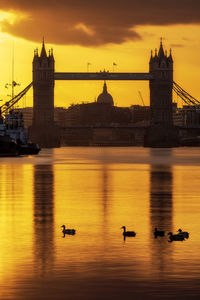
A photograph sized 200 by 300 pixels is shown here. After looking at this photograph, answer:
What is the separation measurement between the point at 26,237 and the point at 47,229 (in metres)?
2.35

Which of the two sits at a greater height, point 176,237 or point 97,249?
point 176,237

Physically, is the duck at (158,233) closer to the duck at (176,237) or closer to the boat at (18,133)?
the duck at (176,237)

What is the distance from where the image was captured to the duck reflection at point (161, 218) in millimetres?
23742

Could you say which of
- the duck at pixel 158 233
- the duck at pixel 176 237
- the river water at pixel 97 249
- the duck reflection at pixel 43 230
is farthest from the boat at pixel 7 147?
the duck at pixel 176 237

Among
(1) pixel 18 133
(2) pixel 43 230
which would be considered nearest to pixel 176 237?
(2) pixel 43 230

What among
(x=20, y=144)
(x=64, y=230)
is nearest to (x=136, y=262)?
(x=64, y=230)

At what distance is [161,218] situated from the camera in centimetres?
3462

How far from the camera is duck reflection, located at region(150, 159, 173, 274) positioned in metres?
23.7

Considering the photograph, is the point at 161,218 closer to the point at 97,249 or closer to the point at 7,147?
the point at 97,249

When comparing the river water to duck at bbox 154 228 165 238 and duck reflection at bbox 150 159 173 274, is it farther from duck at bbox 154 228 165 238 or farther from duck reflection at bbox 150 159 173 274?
duck at bbox 154 228 165 238

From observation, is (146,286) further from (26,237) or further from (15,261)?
(26,237)

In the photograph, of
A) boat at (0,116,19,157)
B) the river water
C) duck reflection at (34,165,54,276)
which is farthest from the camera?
boat at (0,116,19,157)

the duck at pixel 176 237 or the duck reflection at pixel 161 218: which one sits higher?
the duck at pixel 176 237

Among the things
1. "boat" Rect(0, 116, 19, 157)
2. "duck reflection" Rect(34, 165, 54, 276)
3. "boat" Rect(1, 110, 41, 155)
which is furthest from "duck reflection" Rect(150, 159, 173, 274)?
"boat" Rect(1, 110, 41, 155)
